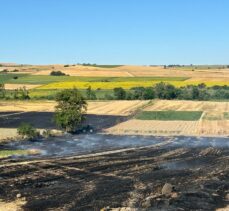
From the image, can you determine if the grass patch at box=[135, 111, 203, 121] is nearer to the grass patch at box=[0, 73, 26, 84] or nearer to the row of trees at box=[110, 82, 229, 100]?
the row of trees at box=[110, 82, 229, 100]

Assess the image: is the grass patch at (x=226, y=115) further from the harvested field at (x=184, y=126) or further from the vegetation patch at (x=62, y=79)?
the vegetation patch at (x=62, y=79)

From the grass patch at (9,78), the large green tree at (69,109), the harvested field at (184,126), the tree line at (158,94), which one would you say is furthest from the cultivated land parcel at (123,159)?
the grass patch at (9,78)

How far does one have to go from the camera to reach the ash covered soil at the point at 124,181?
1479 inches

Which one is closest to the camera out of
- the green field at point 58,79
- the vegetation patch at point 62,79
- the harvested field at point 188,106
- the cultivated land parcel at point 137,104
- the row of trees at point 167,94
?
the cultivated land parcel at point 137,104

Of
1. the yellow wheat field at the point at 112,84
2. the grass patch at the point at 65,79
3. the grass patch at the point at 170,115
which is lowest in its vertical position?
the grass patch at the point at 170,115

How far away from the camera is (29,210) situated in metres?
35.5

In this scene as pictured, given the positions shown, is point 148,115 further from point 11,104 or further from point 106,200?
point 106,200

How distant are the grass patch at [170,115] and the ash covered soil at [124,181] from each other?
29.1 metres

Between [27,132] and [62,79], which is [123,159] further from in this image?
[62,79]

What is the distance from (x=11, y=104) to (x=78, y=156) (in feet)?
203

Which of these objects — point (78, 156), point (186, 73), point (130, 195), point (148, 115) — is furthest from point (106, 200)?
point (186, 73)

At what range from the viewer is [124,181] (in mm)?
44531

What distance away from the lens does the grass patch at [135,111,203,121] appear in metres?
88.9

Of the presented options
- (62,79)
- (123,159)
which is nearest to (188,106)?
(123,159)
